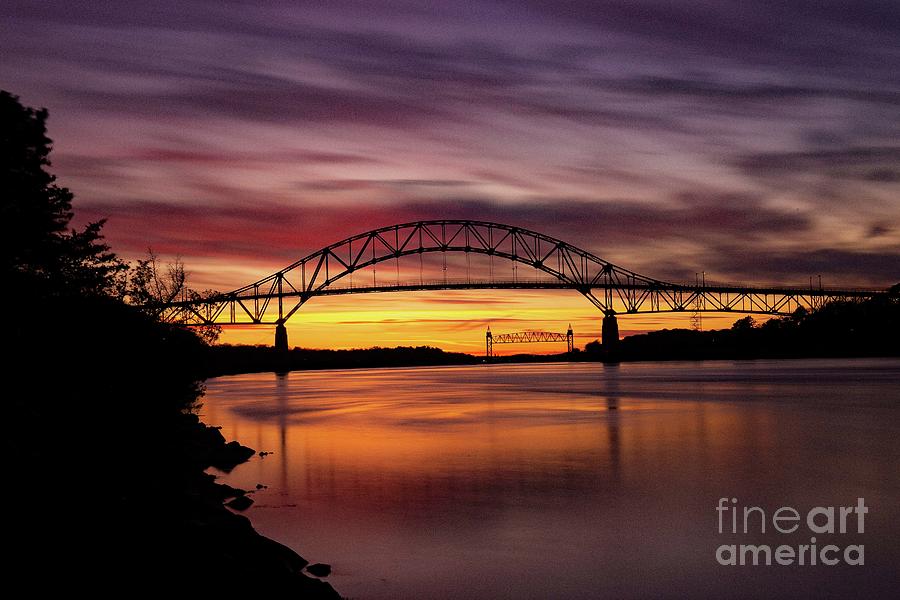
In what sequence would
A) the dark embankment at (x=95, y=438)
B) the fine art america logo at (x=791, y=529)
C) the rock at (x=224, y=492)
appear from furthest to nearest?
the rock at (x=224, y=492), the fine art america logo at (x=791, y=529), the dark embankment at (x=95, y=438)

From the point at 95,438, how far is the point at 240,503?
3.92 m

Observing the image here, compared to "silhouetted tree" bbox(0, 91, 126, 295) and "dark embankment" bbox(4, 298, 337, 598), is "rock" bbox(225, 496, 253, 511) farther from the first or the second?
"silhouetted tree" bbox(0, 91, 126, 295)

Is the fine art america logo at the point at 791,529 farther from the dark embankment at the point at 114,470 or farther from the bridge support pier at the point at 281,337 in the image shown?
the bridge support pier at the point at 281,337

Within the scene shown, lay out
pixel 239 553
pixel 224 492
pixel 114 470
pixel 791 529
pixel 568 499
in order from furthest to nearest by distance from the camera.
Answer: pixel 568 499 → pixel 224 492 → pixel 791 529 → pixel 114 470 → pixel 239 553

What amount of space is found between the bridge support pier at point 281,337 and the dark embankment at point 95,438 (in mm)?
91734

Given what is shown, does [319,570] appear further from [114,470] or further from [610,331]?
[610,331]

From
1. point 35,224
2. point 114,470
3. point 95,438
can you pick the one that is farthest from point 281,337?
point 114,470

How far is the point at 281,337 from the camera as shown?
12294 centimetres

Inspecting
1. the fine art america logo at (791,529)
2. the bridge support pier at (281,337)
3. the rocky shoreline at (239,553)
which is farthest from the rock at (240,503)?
the bridge support pier at (281,337)

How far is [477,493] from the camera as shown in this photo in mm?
16312

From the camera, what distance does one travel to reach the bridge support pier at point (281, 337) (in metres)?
123

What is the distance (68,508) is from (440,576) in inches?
176

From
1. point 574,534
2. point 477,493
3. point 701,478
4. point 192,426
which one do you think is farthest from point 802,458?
point 192,426

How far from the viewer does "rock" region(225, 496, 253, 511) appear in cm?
1349
